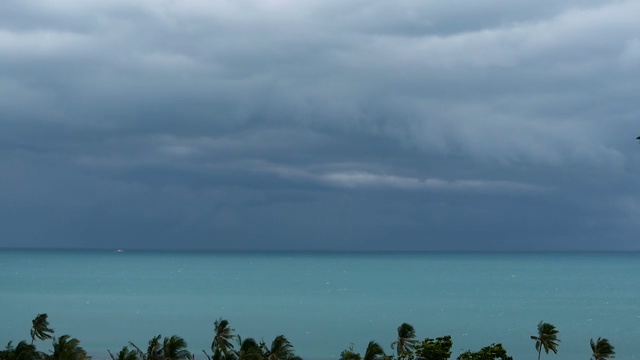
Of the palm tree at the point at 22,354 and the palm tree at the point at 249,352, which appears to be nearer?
the palm tree at the point at 249,352

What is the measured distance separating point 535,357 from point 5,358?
106672 millimetres

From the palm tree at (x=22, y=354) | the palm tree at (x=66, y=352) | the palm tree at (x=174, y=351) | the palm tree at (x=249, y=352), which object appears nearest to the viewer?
the palm tree at (x=249, y=352)

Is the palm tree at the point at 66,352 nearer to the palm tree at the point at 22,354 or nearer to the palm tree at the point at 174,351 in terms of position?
the palm tree at the point at 22,354

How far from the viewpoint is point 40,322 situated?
121938mm

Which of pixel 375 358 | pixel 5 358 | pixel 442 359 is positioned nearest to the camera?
pixel 442 359

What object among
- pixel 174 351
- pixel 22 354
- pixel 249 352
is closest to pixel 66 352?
pixel 22 354

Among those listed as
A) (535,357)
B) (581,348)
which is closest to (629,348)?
(581,348)

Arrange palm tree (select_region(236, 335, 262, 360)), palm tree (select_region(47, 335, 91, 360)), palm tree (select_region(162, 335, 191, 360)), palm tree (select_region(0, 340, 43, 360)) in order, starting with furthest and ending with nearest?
palm tree (select_region(162, 335, 191, 360)) < palm tree (select_region(0, 340, 43, 360)) < palm tree (select_region(47, 335, 91, 360)) < palm tree (select_region(236, 335, 262, 360))

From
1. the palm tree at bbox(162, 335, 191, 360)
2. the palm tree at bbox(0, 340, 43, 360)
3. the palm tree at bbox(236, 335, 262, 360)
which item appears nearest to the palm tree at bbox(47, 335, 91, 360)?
the palm tree at bbox(0, 340, 43, 360)

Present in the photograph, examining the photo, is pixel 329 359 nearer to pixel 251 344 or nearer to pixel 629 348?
pixel 629 348

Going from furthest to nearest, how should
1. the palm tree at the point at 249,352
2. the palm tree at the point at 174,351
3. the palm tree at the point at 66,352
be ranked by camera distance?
1. the palm tree at the point at 174,351
2. the palm tree at the point at 66,352
3. the palm tree at the point at 249,352

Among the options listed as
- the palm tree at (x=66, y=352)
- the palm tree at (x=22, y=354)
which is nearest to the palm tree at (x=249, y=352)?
the palm tree at (x=66, y=352)

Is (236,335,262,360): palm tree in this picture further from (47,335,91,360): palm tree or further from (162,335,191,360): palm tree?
(47,335,91,360): palm tree

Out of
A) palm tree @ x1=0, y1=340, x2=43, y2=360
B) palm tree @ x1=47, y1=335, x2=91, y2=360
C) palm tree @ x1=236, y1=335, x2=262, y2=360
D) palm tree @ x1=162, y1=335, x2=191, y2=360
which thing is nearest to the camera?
palm tree @ x1=236, y1=335, x2=262, y2=360
